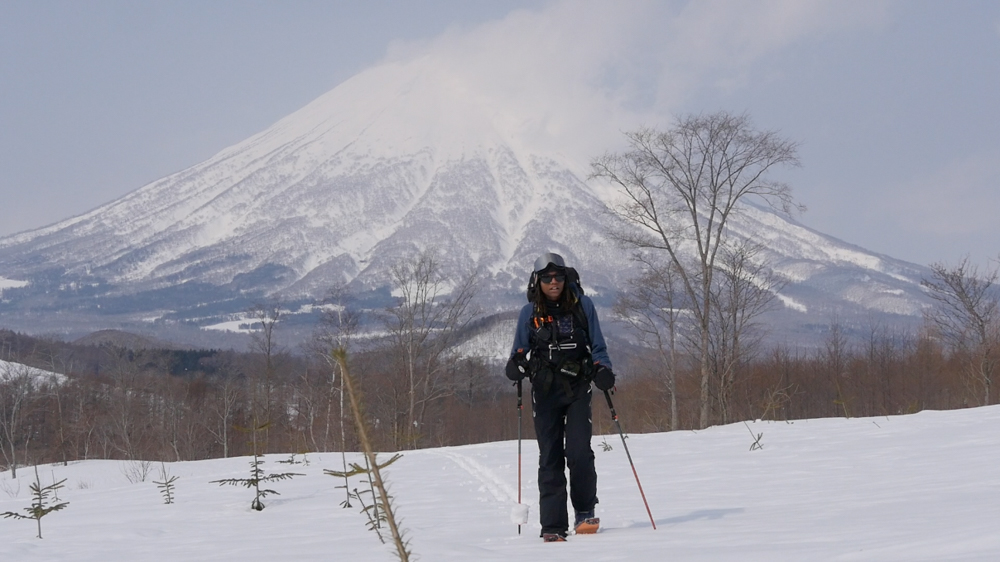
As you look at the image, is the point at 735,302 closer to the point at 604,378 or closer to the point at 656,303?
the point at 656,303

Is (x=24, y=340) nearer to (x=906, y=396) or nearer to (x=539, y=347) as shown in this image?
(x=906, y=396)

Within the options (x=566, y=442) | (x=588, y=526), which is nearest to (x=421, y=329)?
(x=566, y=442)

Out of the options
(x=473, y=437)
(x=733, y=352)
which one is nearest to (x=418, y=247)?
(x=473, y=437)

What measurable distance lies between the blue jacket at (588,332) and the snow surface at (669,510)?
108 centimetres

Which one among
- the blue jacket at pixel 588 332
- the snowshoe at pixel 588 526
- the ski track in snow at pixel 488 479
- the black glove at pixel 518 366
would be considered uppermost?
the blue jacket at pixel 588 332

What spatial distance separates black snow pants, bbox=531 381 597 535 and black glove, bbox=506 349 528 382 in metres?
0.16

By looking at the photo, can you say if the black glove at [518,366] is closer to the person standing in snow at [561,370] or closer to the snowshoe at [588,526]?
the person standing in snow at [561,370]

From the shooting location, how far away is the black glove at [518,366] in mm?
5406

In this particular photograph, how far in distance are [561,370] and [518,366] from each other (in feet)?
0.94

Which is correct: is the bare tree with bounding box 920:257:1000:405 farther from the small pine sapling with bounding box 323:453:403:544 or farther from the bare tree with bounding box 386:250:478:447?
the small pine sapling with bounding box 323:453:403:544

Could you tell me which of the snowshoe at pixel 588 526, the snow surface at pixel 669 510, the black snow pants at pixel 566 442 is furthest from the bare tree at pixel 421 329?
the snowshoe at pixel 588 526

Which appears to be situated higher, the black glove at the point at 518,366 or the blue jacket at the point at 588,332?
the blue jacket at the point at 588,332

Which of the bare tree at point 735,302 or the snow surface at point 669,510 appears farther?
the bare tree at point 735,302

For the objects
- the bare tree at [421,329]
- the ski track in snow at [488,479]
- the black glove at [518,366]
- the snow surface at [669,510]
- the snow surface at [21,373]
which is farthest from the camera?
the snow surface at [21,373]
